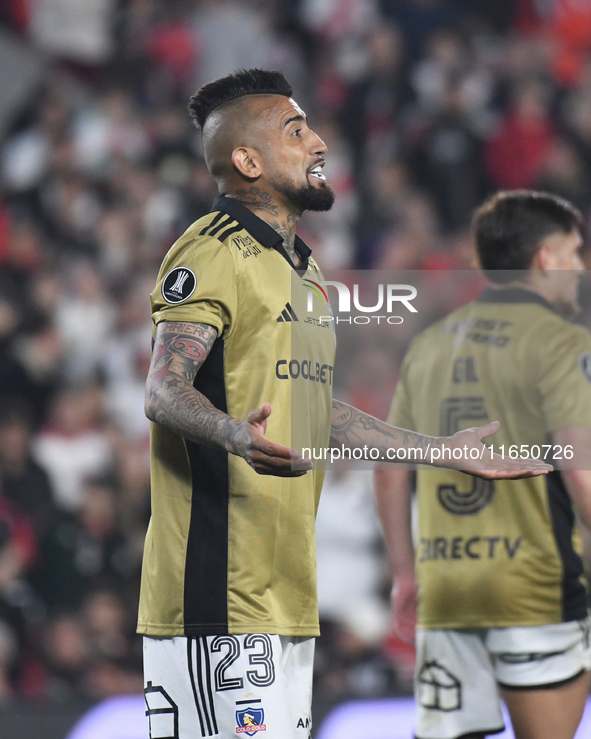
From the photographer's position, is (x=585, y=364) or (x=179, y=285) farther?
(x=585, y=364)

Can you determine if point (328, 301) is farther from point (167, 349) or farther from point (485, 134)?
point (485, 134)

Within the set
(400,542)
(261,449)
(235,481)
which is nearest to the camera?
(261,449)

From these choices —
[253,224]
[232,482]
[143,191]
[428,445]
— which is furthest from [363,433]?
[143,191]

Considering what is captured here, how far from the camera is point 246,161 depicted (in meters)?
2.63

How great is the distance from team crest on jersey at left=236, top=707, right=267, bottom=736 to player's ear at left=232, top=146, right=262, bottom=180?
128cm

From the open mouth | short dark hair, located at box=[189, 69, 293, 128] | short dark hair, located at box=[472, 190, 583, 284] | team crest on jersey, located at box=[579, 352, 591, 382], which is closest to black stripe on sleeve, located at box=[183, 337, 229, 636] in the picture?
the open mouth

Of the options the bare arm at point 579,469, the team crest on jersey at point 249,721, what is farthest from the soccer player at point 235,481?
the bare arm at point 579,469

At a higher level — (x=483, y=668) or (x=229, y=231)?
(x=229, y=231)

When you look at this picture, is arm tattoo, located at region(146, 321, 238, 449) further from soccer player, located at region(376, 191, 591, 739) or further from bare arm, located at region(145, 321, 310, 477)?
soccer player, located at region(376, 191, 591, 739)

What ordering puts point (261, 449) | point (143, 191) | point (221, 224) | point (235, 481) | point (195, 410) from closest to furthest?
point (261, 449), point (195, 410), point (235, 481), point (221, 224), point (143, 191)

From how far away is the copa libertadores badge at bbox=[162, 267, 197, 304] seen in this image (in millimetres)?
2354

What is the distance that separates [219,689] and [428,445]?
754mm

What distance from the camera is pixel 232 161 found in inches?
104

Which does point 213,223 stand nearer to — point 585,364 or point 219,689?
point 219,689
